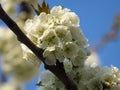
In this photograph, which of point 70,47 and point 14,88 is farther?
point 14,88

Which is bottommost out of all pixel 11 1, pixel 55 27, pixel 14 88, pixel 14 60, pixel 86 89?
pixel 86 89

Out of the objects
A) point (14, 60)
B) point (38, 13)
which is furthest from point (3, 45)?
point (38, 13)

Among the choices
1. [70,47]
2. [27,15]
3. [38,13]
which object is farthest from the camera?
[27,15]

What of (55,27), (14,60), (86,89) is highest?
(14,60)

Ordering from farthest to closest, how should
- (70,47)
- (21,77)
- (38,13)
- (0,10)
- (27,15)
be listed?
(21,77) → (27,15) → (38,13) → (70,47) → (0,10)

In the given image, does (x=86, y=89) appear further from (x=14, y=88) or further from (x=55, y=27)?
(x=14, y=88)

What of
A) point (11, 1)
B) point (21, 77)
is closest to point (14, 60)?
point (21, 77)

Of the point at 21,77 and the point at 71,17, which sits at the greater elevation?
the point at 21,77

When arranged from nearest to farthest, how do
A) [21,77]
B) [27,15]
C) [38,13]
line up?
[38,13] < [27,15] < [21,77]

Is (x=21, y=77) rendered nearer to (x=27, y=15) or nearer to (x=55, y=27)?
(x=27, y=15)
